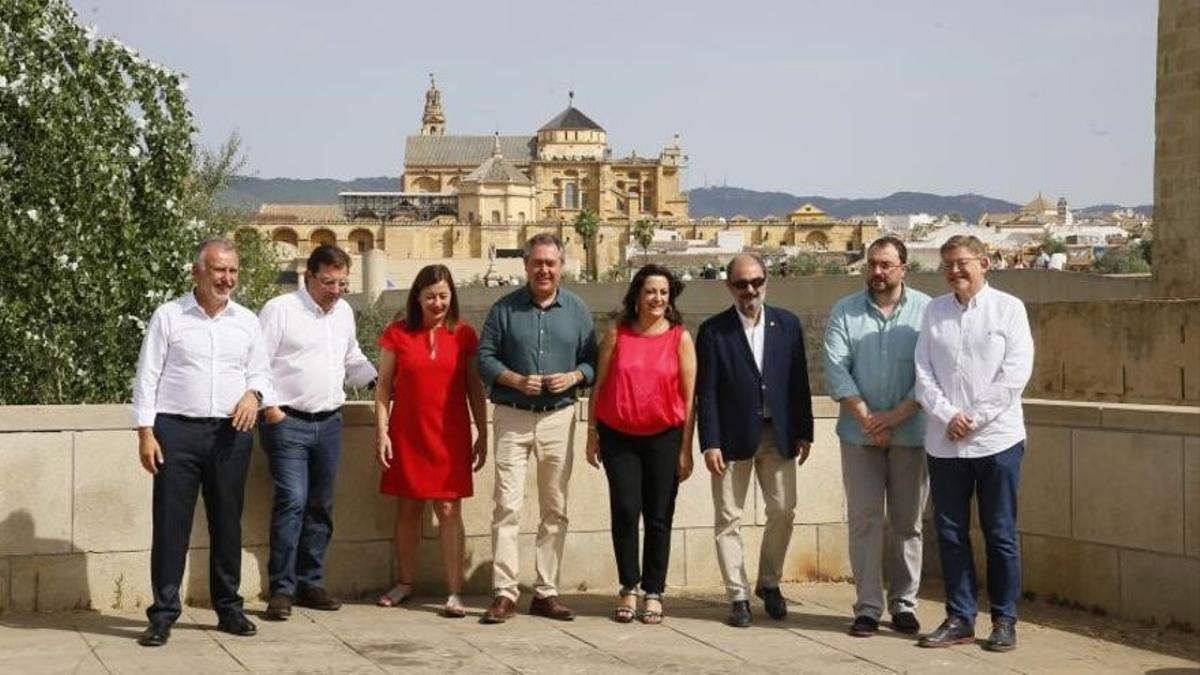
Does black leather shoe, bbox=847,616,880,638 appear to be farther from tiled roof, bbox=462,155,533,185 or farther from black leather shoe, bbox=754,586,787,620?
tiled roof, bbox=462,155,533,185

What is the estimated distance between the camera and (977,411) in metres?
7.99

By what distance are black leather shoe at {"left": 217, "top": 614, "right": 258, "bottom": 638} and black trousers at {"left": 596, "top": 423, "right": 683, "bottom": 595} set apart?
1680 mm

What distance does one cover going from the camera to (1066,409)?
916 cm

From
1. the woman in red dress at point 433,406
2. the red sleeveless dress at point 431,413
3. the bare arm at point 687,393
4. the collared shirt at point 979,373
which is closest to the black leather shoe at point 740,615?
the bare arm at point 687,393

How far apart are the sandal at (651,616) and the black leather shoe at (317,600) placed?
144 centimetres

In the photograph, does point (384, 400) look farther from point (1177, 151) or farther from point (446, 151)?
point (446, 151)

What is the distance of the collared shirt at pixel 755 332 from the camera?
28.5ft

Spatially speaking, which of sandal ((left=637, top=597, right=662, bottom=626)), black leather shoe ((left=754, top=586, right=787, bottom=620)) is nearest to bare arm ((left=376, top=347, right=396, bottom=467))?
sandal ((left=637, top=597, right=662, bottom=626))

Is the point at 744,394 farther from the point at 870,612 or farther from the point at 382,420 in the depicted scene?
the point at 382,420

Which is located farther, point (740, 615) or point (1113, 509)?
point (1113, 509)

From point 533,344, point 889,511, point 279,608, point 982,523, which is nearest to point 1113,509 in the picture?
point 982,523

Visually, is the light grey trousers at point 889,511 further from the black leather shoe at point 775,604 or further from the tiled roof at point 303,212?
the tiled roof at point 303,212

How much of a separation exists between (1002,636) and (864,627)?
0.61 meters

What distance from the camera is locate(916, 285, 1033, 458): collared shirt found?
801 cm
